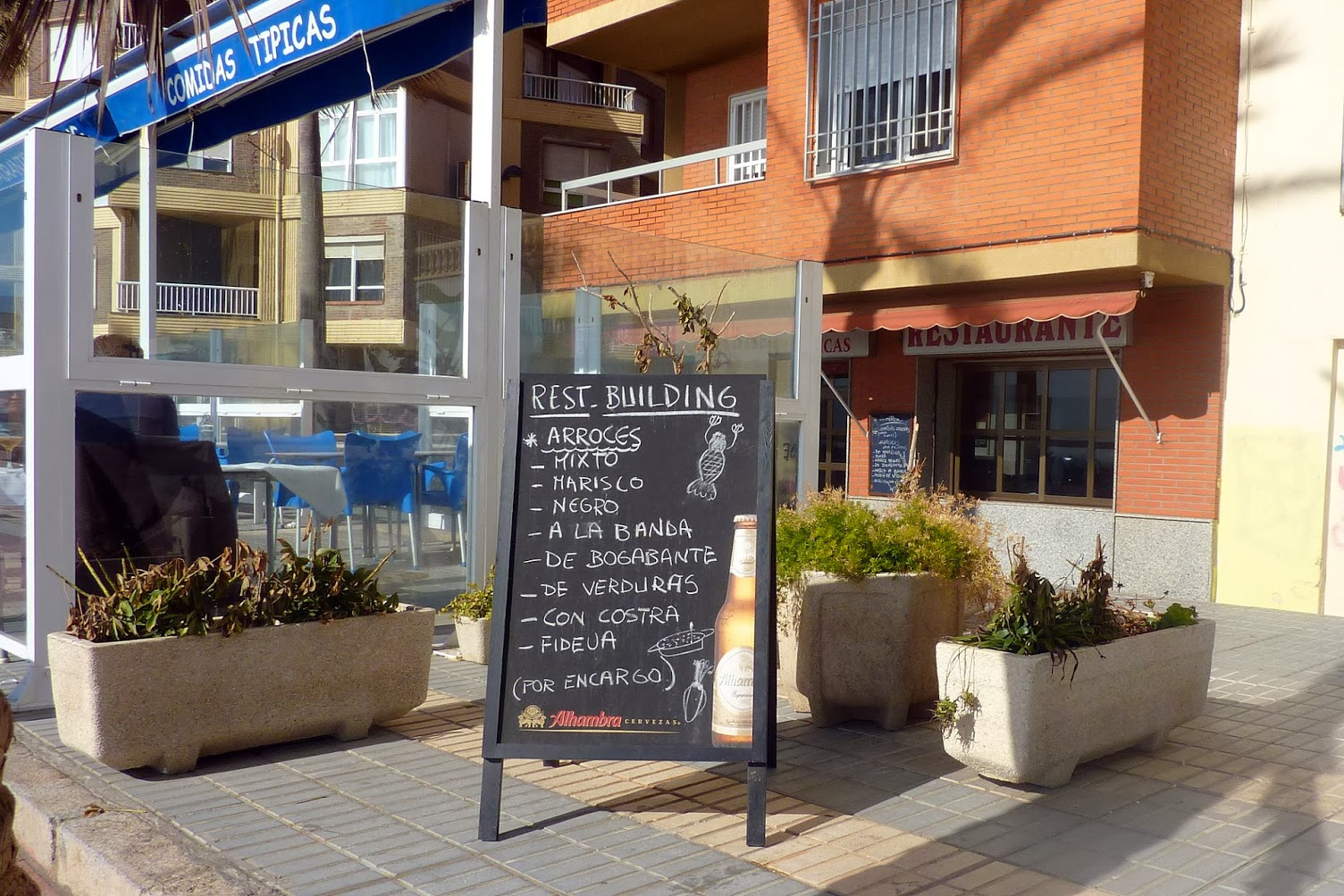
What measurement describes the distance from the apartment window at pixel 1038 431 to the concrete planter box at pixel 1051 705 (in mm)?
6632

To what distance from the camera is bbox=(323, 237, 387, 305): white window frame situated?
659 centimetres

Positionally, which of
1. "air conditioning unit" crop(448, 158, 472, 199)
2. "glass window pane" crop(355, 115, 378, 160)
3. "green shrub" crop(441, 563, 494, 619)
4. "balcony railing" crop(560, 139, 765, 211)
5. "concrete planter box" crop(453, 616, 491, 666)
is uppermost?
"glass window pane" crop(355, 115, 378, 160)

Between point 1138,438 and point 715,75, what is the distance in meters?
7.59

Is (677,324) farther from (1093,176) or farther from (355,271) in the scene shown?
(1093,176)

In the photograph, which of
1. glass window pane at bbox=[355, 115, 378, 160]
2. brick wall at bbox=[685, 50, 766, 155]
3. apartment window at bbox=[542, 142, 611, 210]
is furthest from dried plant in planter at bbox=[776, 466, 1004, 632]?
apartment window at bbox=[542, 142, 611, 210]

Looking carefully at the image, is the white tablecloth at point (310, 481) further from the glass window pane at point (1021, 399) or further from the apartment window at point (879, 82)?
the glass window pane at point (1021, 399)

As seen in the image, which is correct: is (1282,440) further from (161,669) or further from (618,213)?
(161,669)

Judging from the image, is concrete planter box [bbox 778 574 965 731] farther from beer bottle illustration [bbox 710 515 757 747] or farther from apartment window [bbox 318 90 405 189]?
apartment window [bbox 318 90 405 189]

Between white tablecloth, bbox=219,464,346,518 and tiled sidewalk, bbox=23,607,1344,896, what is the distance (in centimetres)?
160

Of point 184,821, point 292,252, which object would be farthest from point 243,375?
point 184,821

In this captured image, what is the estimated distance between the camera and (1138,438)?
11.1 meters

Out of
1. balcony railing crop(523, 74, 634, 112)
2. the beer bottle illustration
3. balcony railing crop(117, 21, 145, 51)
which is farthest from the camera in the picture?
balcony railing crop(523, 74, 634, 112)

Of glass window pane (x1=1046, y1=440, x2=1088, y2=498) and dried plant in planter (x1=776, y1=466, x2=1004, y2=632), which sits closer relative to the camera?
dried plant in planter (x1=776, y1=466, x2=1004, y2=632)

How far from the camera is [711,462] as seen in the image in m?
4.60
